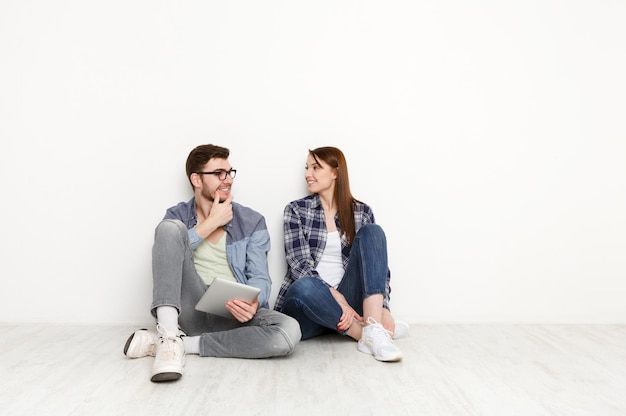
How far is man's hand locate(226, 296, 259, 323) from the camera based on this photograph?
245cm

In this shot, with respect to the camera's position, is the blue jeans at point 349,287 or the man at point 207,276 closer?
the man at point 207,276

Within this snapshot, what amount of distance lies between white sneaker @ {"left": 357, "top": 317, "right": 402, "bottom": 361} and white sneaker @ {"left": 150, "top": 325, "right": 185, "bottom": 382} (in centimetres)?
76

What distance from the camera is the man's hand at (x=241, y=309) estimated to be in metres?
2.45

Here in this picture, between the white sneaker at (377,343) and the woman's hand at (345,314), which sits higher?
the woman's hand at (345,314)

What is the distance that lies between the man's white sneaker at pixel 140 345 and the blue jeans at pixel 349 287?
23.8 inches

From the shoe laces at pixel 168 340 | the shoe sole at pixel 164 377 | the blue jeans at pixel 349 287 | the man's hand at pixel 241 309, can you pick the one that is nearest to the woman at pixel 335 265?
the blue jeans at pixel 349 287

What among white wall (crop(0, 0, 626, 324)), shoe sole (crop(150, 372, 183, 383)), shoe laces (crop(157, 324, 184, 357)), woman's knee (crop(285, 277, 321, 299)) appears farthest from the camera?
white wall (crop(0, 0, 626, 324))

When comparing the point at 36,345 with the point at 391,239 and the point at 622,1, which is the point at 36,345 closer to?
the point at 391,239

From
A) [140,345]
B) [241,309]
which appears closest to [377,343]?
[241,309]

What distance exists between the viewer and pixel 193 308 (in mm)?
2547

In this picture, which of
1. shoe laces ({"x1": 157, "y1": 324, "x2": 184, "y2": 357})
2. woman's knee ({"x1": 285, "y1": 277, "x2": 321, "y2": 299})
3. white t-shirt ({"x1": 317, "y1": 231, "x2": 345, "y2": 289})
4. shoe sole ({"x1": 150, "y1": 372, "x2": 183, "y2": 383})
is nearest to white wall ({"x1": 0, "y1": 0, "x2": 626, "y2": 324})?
white t-shirt ({"x1": 317, "y1": 231, "x2": 345, "y2": 289})

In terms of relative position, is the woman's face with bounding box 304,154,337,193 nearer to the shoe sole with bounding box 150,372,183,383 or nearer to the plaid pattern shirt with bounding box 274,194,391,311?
the plaid pattern shirt with bounding box 274,194,391,311

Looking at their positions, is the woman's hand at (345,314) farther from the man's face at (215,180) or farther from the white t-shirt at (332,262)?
the man's face at (215,180)

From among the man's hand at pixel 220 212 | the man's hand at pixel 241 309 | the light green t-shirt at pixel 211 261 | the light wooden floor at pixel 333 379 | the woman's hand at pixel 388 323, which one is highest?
the man's hand at pixel 220 212
